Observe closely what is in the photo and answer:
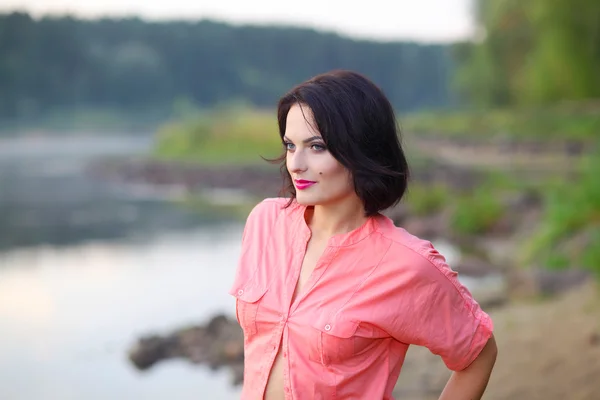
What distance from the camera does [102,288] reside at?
5.87 meters

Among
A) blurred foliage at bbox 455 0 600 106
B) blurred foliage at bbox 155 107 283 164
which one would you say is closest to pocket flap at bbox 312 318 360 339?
blurred foliage at bbox 455 0 600 106

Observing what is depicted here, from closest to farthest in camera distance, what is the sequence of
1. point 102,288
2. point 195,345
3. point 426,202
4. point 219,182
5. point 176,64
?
point 195,345 < point 102,288 < point 426,202 < point 219,182 < point 176,64

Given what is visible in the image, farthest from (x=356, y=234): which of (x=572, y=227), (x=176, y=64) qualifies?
(x=176, y=64)

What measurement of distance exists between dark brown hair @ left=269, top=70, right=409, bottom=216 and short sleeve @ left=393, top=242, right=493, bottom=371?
101mm

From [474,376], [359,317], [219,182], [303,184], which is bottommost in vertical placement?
[219,182]

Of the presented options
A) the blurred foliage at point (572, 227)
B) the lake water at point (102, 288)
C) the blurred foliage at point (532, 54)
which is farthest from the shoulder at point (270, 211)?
the blurred foliage at point (532, 54)

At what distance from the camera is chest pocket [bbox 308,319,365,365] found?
1.16 meters

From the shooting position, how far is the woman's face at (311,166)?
3.94ft

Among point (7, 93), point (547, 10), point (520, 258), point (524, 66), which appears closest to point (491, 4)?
point (524, 66)

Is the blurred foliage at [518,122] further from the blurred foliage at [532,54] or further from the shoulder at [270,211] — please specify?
the shoulder at [270,211]

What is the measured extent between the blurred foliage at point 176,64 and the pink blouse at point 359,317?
12004 mm

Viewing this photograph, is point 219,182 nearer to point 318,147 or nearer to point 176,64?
point 176,64

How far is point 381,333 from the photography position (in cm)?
119

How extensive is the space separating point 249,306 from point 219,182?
440 inches
